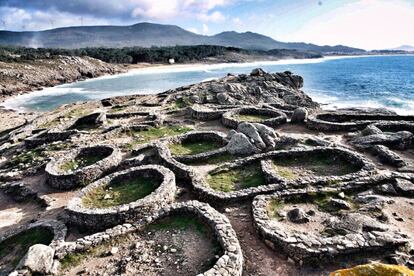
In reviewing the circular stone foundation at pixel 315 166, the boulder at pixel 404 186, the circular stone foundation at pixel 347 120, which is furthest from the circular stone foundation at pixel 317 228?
the circular stone foundation at pixel 347 120

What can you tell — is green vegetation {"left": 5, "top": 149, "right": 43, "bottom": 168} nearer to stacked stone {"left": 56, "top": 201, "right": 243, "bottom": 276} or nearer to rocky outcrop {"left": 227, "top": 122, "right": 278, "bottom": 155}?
stacked stone {"left": 56, "top": 201, "right": 243, "bottom": 276}

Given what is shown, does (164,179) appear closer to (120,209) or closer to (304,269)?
(120,209)

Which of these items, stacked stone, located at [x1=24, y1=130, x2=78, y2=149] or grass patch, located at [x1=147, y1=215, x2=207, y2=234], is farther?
stacked stone, located at [x1=24, y1=130, x2=78, y2=149]

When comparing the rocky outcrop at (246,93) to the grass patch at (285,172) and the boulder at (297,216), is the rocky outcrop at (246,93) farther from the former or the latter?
the boulder at (297,216)

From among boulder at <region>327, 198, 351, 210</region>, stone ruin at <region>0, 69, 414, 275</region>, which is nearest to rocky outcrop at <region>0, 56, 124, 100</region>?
stone ruin at <region>0, 69, 414, 275</region>

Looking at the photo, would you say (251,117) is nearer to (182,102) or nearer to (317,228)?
(182,102)

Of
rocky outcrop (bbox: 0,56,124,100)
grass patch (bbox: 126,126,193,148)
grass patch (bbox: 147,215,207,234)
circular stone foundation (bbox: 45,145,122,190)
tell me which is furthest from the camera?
rocky outcrop (bbox: 0,56,124,100)

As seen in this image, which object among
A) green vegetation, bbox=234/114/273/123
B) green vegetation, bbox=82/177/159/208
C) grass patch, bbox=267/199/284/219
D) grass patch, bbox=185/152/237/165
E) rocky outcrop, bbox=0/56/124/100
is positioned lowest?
rocky outcrop, bbox=0/56/124/100

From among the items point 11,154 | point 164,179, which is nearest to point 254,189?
point 164,179
